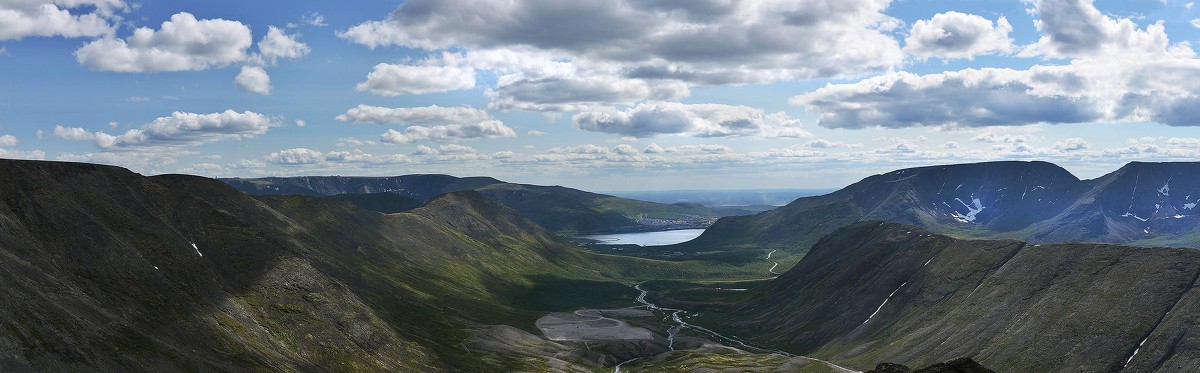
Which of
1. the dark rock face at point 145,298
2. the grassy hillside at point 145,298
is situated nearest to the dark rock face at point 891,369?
the dark rock face at point 145,298

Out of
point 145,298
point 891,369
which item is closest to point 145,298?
point 145,298

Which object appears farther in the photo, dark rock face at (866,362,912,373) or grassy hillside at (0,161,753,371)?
grassy hillside at (0,161,753,371)

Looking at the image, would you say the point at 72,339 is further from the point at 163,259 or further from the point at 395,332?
the point at 395,332

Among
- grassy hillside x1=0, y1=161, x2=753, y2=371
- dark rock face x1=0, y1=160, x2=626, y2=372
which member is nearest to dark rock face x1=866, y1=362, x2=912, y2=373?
dark rock face x1=0, y1=160, x2=626, y2=372

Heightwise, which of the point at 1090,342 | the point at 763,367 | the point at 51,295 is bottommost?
the point at 763,367

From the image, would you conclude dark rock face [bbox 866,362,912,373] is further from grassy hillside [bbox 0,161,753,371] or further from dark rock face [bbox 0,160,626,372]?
grassy hillside [bbox 0,161,753,371]

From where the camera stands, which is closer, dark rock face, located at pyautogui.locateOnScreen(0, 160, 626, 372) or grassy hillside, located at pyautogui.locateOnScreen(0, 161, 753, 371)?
dark rock face, located at pyautogui.locateOnScreen(0, 160, 626, 372)

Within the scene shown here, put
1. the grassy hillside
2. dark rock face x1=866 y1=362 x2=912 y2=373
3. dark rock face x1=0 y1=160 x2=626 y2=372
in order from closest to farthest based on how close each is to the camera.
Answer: dark rock face x1=866 y1=362 x2=912 y2=373 → dark rock face x1=0 y1=160 x2=626 y2=372 → the grassy hillside

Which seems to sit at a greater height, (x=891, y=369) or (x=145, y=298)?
(x=891, y=369)

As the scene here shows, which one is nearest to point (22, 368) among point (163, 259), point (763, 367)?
point (163, 259)

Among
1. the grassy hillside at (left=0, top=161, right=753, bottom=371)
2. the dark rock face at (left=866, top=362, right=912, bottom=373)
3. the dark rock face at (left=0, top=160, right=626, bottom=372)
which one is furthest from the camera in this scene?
the grassy hillside at (left=0, top=161, right=753, bottom=371)

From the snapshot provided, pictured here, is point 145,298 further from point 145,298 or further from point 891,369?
point 891,369
